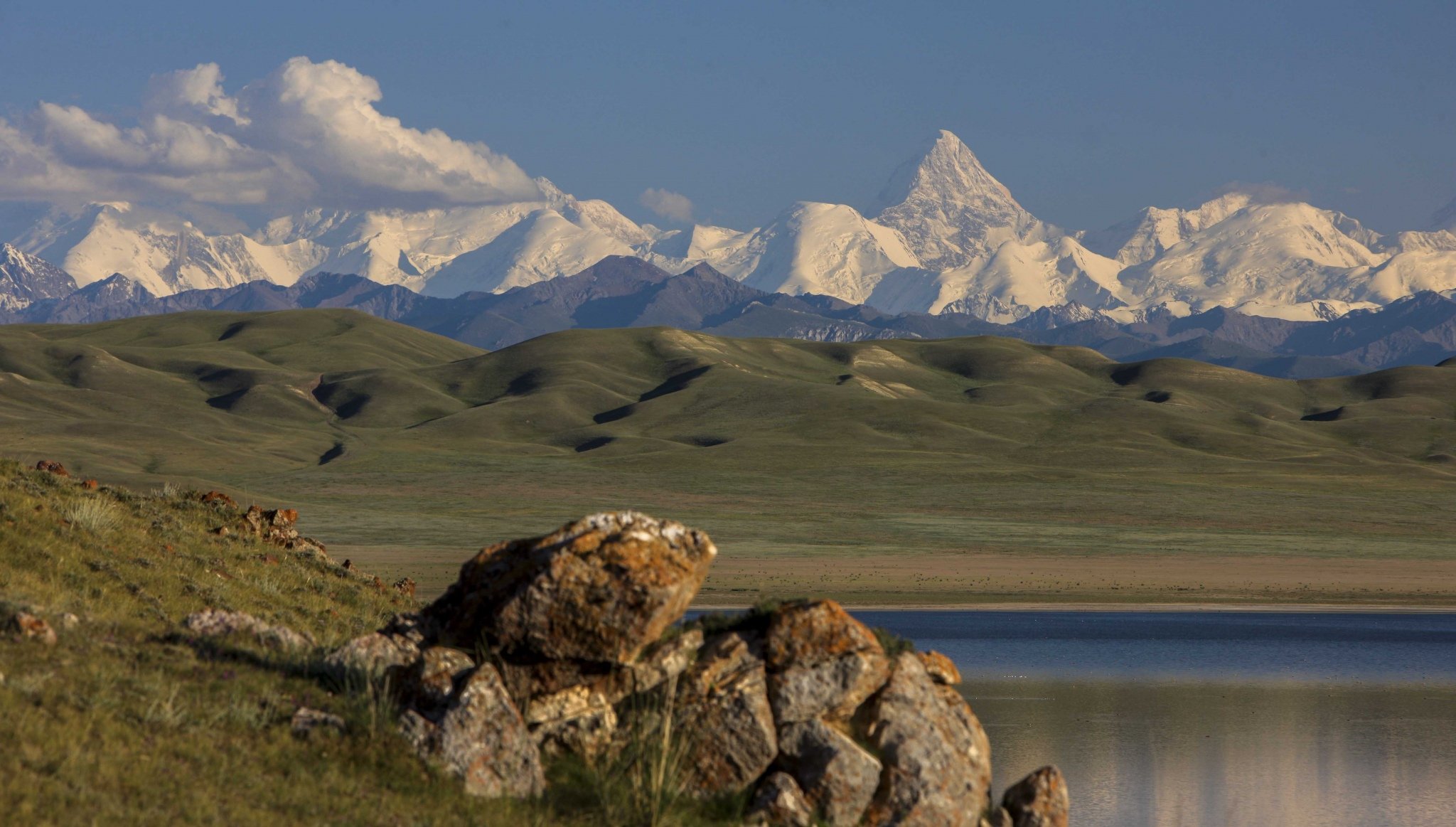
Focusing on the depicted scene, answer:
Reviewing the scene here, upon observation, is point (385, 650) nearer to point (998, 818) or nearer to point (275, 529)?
point (998, 818)

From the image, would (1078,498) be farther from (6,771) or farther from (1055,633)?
(6,771)

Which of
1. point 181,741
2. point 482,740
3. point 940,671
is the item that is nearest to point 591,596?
point 482,740

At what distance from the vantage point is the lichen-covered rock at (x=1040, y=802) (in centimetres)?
1523

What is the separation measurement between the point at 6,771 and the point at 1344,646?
41.0 m

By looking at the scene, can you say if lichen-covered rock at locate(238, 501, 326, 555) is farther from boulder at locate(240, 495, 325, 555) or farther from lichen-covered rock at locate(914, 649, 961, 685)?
lichen-covered rock at locate(914, 649, 961, 685)

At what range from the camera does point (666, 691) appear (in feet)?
45.5

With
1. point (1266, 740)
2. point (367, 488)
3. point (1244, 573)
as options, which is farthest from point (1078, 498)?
point (1266, 740)

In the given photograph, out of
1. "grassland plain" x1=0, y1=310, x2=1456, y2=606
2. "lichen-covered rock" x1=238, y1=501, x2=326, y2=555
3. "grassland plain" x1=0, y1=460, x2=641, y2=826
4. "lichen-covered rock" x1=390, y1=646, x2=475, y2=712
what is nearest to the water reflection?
"lichen-covered rock" x1=390, y1=646, x2=475, y2=712

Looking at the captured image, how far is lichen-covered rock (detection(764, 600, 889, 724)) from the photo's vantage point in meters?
14.0

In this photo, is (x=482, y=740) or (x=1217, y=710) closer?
(x=482, y=740)

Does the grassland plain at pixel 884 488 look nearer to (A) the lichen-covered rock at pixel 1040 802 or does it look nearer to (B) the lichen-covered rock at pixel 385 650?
(A) the lichen-covered rock at pixel 1040 802

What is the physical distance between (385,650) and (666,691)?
3079 millimetres

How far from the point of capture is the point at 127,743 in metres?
11.7

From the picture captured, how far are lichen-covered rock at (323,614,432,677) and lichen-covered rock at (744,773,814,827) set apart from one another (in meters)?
3.57
